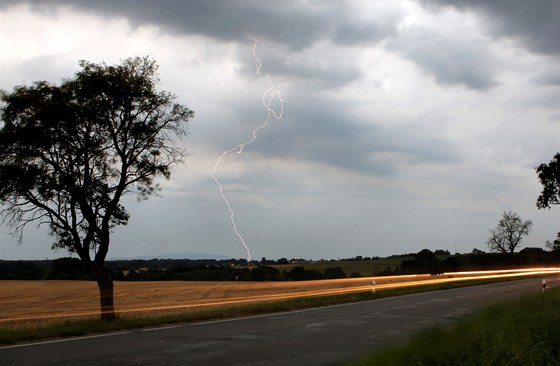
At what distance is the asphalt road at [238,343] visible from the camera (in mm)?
8805

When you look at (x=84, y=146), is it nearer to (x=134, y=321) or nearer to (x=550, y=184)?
(x=134, y=321)

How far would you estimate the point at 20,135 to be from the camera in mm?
17688

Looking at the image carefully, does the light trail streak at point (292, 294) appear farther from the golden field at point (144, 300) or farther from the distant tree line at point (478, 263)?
the distant tree line at point (478, 263)

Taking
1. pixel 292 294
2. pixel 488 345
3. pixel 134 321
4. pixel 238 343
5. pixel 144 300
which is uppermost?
pixel 488 345

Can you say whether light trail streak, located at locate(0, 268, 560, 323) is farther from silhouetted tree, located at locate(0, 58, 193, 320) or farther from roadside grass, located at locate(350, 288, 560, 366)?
roadside grass, located at locate(350, 288, 560, 366)

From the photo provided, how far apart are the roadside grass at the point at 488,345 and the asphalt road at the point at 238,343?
5.41ft

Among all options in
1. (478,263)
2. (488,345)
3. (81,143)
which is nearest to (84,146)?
(81,143)

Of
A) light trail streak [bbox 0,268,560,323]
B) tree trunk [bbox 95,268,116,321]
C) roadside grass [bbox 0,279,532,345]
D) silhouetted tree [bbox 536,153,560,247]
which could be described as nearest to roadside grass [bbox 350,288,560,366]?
roadside grass [bbox 0,279,532,345]

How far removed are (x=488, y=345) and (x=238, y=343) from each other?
5457 mm

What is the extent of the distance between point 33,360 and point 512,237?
10086 centimetres

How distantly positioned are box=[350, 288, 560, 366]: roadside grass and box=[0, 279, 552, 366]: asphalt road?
1648 millimetres

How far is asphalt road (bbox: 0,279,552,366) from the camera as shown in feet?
28.9

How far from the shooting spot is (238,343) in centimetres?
1060

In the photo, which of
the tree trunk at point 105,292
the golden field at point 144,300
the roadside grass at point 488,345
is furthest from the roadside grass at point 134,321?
the roadside grass at point 488,345
